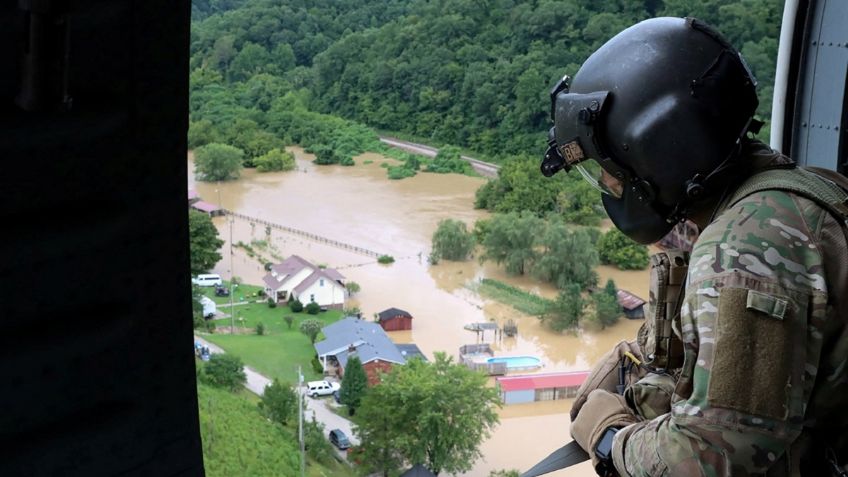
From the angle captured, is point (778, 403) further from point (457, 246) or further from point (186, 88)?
point (457, 246)

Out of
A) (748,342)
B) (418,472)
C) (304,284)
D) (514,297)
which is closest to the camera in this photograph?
(748,342)

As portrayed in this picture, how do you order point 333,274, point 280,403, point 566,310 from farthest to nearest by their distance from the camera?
point 333,274 < point 566,310 < point 280,403

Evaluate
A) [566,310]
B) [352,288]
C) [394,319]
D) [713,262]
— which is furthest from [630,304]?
[713,262]

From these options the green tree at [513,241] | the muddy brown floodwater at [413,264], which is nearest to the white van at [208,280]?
the muddy brown floodwater at [413,264]

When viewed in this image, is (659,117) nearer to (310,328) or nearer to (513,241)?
(310,328)

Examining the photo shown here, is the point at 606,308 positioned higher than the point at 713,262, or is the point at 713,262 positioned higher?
the point at 713,262

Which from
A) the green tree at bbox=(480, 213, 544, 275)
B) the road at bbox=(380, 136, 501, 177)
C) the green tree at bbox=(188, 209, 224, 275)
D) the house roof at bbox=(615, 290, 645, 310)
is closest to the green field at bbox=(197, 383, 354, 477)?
the green tree at bbox=(188, 209, 224, 275)

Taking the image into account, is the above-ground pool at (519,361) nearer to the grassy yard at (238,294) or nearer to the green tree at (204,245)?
the grassy yard at (238,294)

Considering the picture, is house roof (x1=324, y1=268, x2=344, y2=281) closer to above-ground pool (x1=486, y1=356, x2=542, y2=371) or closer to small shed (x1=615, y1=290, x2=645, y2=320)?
above-ground pool (x1=486, y1=356, x2=542, y2=371)
